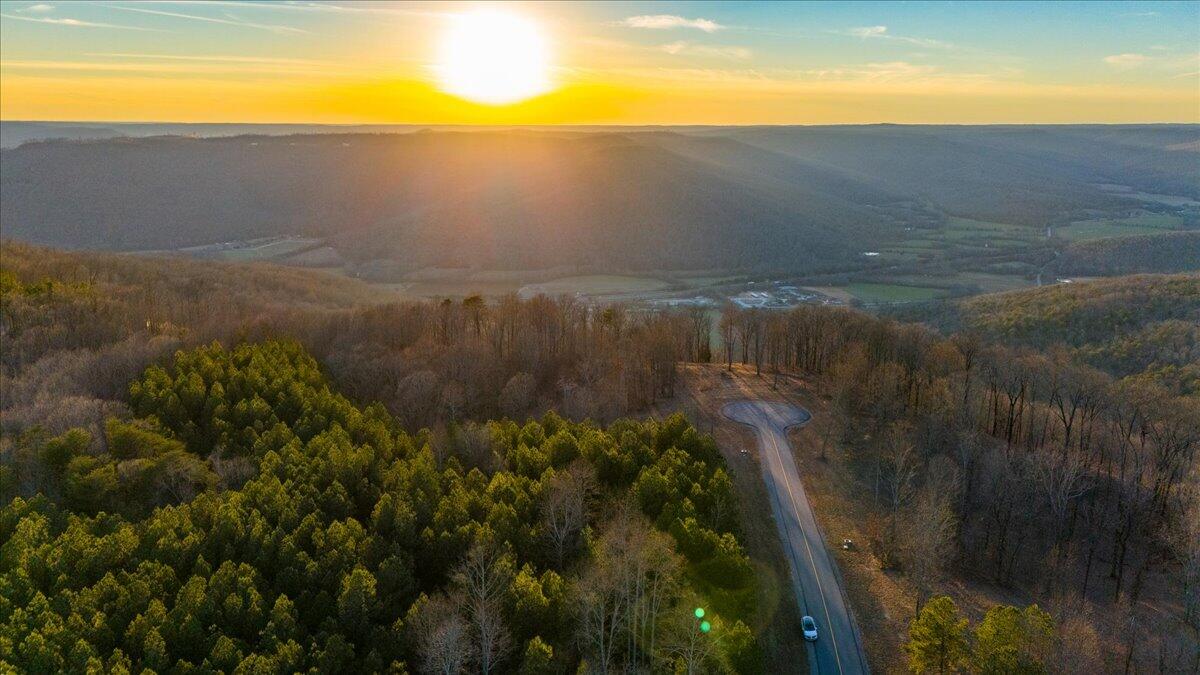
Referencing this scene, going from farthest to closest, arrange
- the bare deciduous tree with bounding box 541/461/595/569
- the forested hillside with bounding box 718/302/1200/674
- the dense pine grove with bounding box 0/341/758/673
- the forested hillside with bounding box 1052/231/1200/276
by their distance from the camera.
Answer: the forested hillside with bounding box 1052/231/1200/276
the bare deciduous tree with bounding box 541/461/595/569
the forested hillside with bounding box 718/302/1200/674
the dense pine grove with bounding box 0/341/758/673

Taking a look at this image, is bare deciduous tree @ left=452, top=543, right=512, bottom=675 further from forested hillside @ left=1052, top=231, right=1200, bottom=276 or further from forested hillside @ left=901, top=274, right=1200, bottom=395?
forested hillside @ left=1052, top=231, right=1200, bottom=276

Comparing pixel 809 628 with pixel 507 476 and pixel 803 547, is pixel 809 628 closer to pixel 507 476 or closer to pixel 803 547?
pixel 803 547

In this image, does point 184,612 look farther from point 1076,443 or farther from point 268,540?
point 1076,443

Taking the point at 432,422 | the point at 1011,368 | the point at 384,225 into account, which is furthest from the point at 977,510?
the point at 384,225

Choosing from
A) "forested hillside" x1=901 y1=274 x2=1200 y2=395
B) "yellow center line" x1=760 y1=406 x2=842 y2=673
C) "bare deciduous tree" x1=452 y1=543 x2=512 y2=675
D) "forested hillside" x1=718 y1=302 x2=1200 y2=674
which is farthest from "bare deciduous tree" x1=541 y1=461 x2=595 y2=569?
"forested hillside" x1=901 y1=274 x2=1200 y2=395

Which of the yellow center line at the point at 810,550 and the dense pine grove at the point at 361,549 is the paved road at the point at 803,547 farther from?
the dense pine grove at the point at 361,549

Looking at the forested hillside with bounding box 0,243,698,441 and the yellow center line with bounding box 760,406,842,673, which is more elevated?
the forested hillside with bounding box 0,243,698,441

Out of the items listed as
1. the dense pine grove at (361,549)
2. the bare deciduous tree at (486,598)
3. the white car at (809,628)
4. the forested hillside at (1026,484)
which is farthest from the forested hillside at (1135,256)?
the bare deciduous tree at (486,598)
